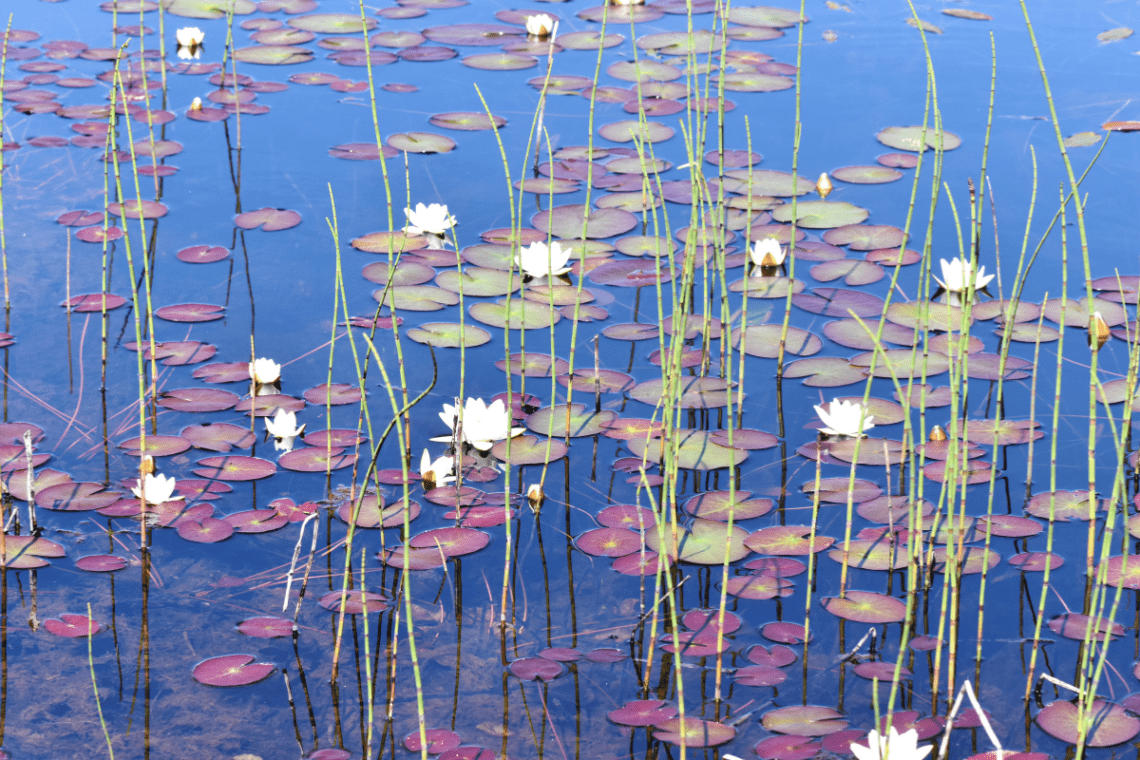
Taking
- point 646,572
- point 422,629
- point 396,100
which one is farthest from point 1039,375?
point 396,100

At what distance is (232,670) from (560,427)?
101 centimetres

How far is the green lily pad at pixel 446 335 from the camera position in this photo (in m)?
3.05

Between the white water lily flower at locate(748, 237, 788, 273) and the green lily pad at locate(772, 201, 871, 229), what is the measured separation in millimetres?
315

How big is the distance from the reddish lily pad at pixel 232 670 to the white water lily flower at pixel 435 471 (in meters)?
0.61

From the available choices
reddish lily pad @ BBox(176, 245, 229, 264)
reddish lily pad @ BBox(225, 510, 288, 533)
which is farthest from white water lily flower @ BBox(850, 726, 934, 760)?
reddish lily pad @ BBox(176, 245, 229, 264)

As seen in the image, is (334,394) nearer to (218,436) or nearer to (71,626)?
(218,436)

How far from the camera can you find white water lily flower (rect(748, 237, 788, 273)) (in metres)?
3.34

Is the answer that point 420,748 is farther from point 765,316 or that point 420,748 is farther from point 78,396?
point 765,316

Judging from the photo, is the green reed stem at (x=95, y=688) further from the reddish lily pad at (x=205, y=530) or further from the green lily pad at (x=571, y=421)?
the green lily pad at (x=571, y=421)

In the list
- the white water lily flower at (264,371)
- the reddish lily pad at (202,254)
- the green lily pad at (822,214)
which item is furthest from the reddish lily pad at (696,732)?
the reddish lily pad at (202,254)

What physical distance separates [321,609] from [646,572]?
616 millimetres

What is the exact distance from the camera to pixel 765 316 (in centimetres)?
318

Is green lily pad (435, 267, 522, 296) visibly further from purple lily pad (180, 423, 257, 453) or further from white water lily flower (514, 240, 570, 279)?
purple lily pad (180, 423, 257, 453)

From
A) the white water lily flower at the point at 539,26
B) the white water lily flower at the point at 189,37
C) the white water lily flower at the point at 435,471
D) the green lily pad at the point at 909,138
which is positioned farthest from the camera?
the white water lily flower at the point at 539,26
